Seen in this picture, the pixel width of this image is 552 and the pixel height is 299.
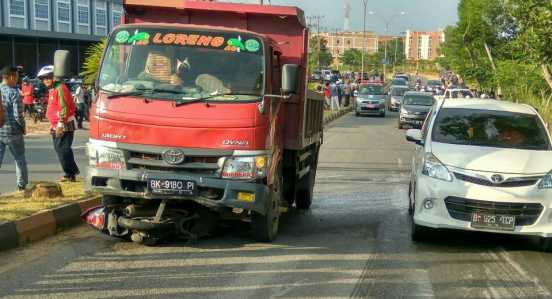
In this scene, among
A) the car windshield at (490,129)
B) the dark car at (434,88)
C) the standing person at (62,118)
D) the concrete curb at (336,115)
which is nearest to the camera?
the car windshield at (490,129)

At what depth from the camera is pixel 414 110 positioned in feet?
100

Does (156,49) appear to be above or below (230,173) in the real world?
above

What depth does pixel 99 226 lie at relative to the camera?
24.4ft

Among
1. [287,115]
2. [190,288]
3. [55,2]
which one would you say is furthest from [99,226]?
[55,2]

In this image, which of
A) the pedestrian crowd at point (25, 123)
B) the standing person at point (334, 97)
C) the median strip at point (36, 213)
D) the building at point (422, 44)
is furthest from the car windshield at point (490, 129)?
the building at point (422, 44)

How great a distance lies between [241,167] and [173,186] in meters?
0.70

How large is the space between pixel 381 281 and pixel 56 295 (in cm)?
283

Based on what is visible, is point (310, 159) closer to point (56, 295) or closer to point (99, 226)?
point (99, 226)

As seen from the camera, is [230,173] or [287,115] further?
[287,115]

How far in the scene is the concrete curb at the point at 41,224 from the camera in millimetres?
7133

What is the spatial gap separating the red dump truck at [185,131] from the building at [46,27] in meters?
29.0

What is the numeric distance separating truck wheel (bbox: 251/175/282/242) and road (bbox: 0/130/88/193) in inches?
184

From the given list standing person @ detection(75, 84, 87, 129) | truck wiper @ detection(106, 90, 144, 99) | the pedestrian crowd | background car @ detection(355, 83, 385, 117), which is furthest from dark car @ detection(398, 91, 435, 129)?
truck wiper @ detection(106, 90, 144, 99)

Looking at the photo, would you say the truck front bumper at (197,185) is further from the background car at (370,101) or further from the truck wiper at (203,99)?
the background car at (370,101)
